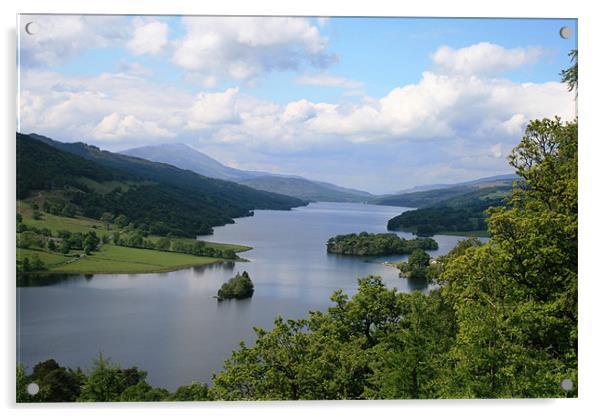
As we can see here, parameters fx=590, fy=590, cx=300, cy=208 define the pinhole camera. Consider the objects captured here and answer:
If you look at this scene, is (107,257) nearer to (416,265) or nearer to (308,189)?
(308,189)

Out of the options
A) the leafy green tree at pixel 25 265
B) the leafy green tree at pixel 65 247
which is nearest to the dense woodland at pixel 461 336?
the leafy green tree at pixel 25 265

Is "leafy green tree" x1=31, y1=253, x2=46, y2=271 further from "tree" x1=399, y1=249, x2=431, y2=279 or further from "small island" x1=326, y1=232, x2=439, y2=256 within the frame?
"tree" x1=399, y1=249, x2=431, y2=279

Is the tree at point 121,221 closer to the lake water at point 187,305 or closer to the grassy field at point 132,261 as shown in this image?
the grassy field at point 132,261

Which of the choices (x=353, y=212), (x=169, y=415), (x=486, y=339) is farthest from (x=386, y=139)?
(x=169, y=415)

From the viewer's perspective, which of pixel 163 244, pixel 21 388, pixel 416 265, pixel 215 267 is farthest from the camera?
pixel 416 265

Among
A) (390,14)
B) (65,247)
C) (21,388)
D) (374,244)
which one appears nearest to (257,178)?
(374,244)

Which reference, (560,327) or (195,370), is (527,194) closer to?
(560,327)

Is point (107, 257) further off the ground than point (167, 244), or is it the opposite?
point (167, 244)
